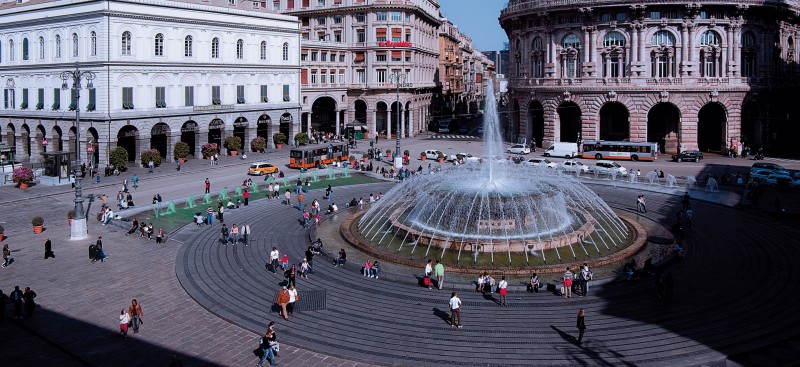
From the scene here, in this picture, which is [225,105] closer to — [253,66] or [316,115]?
[253,66]

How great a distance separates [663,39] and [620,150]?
45.2 feet

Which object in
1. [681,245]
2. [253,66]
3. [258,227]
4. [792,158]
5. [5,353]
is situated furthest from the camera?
[253,66]

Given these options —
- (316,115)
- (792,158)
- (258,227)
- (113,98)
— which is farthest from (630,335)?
(316,115)

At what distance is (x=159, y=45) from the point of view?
64.3 meters

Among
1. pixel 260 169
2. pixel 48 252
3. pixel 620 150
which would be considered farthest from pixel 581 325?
pixel 620 150

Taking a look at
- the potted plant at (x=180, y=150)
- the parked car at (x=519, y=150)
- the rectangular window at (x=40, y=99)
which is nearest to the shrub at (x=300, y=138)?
the potted plant at (x=180, y=150)

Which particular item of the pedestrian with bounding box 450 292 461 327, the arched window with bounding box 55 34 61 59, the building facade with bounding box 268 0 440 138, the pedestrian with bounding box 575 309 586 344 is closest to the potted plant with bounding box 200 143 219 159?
the arched window with bounding box 55 34 61 59

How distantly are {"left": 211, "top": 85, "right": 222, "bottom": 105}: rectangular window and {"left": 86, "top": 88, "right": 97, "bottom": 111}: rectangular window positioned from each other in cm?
1277

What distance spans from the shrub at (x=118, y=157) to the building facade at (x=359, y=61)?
101ft

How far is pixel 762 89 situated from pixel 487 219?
54.2m

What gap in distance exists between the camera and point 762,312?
80.9 feet

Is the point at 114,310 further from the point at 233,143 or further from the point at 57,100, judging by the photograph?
the point at 233,143

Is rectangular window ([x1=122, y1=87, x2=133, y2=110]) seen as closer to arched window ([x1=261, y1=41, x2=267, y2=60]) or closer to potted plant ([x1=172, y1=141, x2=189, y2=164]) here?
potted plant ([x1=172, y1=141, x2=189, y2=164])

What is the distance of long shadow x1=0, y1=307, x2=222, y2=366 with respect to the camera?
2114cm
